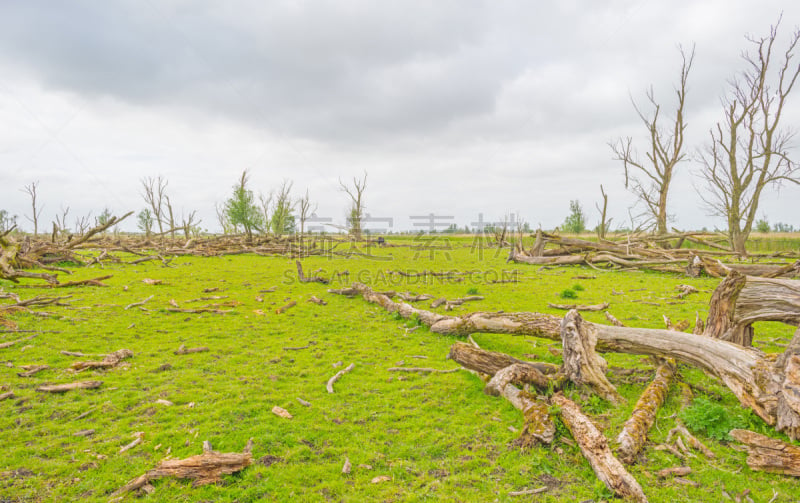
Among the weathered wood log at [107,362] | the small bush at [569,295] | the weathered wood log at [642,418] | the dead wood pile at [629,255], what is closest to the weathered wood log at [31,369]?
the weathered wood log at [107,362]

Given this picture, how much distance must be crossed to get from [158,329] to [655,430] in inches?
405

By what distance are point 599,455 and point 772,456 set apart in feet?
5.00

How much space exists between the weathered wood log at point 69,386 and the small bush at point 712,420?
826cm

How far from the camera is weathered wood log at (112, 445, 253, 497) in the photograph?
3.59m

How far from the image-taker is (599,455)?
3547 millimetres

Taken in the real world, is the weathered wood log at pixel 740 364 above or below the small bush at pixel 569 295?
above

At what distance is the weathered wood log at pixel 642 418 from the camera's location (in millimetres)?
3750

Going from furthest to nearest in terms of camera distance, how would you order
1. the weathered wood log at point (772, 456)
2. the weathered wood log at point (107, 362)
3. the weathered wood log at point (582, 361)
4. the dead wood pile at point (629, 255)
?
the dead wood pile at point (629, 255) < the weathered wood log at point (107, 362) < the weathered wood log at point (582, 361) < the weathered wood log at point (772, 456)

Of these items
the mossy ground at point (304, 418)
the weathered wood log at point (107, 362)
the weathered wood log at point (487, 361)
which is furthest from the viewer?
the weathered wood log at point (107, 362)

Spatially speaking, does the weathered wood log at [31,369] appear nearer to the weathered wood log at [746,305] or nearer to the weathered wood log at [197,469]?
the weathered wood log at [197,469]

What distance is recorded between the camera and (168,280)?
54.5 feet

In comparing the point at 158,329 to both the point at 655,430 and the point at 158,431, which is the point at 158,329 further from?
the point at 655,430

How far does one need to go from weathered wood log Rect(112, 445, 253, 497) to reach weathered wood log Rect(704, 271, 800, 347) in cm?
699

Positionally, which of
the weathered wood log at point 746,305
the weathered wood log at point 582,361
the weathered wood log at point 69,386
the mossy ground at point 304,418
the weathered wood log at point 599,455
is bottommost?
the mossy ground at point 304,418
